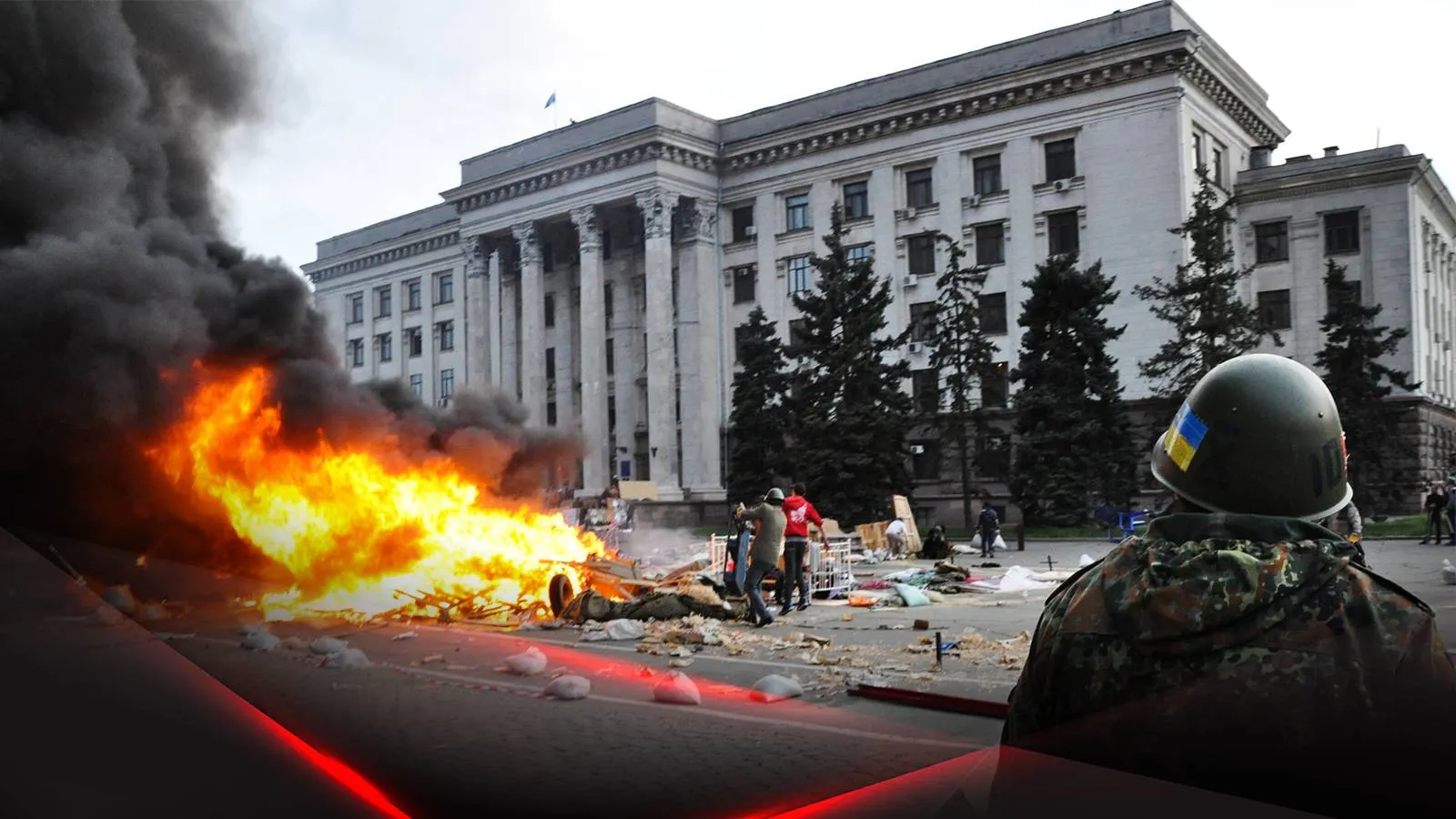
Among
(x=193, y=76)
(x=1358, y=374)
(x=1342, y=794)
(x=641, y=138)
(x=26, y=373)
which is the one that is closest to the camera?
(x=1342, y=794)

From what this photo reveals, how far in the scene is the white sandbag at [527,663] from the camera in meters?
8.34

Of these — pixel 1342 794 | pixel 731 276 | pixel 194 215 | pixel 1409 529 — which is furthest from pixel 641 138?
pixel 1342 794

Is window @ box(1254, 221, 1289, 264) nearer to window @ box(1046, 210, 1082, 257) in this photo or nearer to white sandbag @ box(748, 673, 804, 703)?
window @ box(1046, 210, 1082, 257)

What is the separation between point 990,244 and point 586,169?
63.9ft

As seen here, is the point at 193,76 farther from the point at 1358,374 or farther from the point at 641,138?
the point at 641,138

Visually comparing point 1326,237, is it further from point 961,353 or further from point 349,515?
point 349,515

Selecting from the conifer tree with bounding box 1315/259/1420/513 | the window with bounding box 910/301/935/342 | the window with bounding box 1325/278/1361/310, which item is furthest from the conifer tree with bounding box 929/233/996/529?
the window with bounding box 1325/278/1361/310

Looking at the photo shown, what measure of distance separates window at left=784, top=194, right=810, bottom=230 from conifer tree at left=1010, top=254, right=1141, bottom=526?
1537 cm

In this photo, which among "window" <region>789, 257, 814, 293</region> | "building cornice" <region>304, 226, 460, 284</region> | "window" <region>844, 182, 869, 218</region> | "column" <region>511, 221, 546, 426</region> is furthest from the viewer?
"column" <region>511, 221, 546, 426</region>

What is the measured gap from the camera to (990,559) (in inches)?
922

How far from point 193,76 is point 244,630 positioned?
4788mm

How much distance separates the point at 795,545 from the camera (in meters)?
13.7

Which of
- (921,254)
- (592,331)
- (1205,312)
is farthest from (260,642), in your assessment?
(592,331)

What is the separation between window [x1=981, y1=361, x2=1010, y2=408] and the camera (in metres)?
34.9
